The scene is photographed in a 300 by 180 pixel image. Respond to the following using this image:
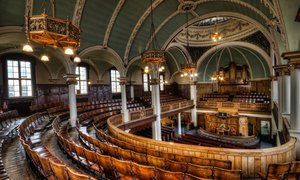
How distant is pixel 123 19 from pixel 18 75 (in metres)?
9.07

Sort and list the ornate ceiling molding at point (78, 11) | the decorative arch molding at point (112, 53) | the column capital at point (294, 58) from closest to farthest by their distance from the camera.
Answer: the column capital at point (294, 58) < the ornate ceiling molding at point (78, 11) < the decorative arch molding at point (112, 53)

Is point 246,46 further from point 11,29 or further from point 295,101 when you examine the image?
point 11,29

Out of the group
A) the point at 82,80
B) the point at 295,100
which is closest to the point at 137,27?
the point at 82,80

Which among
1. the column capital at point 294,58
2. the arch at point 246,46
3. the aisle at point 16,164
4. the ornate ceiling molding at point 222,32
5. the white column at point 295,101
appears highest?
the ornate ceiling molding at point 222,32

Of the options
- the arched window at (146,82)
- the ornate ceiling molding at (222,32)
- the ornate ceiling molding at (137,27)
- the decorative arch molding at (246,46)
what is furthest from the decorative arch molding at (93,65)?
the decorative arch molding at (246,46)

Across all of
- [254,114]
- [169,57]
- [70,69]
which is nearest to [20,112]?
[70,69]

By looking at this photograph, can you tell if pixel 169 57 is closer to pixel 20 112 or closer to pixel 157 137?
pixel 157 137

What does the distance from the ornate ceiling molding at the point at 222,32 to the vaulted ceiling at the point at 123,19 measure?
1004mm

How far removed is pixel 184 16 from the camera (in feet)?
38.3

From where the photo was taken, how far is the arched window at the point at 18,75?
11539 mm

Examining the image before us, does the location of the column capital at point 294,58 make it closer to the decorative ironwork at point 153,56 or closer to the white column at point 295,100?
the white column at point 295,100

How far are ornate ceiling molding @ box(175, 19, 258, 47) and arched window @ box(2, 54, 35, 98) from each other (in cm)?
1344

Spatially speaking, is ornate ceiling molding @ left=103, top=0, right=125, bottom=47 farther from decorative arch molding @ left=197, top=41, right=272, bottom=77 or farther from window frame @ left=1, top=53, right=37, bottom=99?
decorative arch molding @ left=197, top=41, right=272, bottom=77

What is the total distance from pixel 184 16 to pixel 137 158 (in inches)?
420
